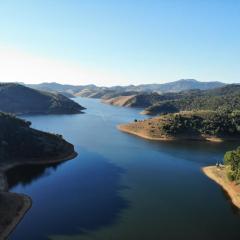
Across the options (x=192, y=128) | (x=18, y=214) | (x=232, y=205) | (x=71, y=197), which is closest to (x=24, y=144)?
(x=71, y=197)

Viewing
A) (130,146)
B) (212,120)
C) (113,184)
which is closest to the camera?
(113,184)

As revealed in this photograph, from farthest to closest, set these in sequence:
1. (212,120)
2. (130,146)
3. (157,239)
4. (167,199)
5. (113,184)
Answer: (212,120)
(130,146)
(113,184)
(167,199)
(157,239)

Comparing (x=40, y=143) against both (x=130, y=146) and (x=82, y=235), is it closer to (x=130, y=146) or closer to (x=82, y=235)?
(x=130, y=146)

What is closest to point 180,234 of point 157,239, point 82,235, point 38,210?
point 157,239

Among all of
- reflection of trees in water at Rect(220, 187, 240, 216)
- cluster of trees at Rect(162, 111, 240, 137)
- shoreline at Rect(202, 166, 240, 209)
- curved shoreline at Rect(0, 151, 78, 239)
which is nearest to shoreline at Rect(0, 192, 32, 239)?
curved shoreline at Rect(0, 151, 78, 239)

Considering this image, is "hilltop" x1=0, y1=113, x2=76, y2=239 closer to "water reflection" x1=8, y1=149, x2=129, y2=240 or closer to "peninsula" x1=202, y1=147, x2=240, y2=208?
"water reflection" x1=8, y1=149, x2=129, y2=240

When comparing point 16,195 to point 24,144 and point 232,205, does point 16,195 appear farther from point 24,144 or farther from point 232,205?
point 232,205
